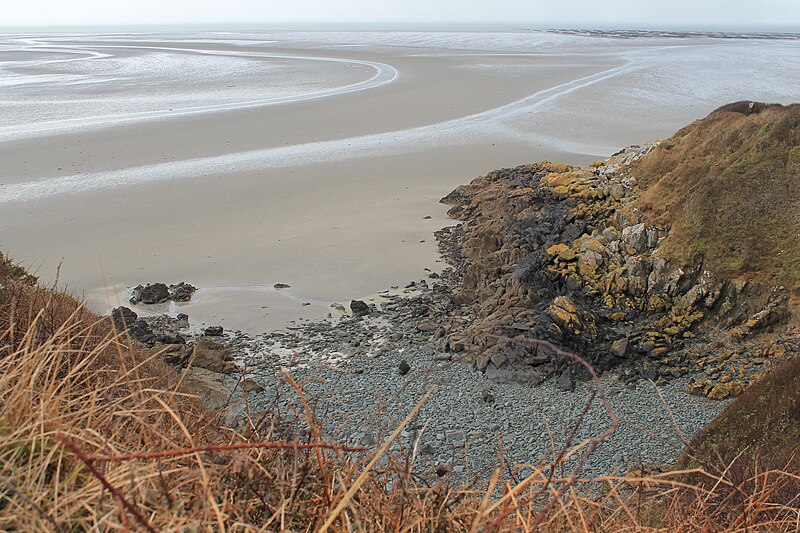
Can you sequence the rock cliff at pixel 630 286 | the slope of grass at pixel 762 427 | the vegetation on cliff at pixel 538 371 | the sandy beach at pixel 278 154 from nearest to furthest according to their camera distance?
1. the vegetation on cliff at pixel 538 371
2. the slope of grass at pixel 762 427
3. the rock cliff at pixel 630 286
4. the sandy beach at pixel 278 154

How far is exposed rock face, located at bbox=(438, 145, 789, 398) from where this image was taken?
882 centimetres

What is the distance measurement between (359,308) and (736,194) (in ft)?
20.2

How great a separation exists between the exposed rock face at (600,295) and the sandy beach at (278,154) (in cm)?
207

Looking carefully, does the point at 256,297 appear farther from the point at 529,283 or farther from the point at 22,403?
the point at 22,403

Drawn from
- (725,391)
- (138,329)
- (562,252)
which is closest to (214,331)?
(138,329)

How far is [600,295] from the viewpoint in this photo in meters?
10.1

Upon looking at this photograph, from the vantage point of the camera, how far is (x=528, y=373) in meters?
8.62

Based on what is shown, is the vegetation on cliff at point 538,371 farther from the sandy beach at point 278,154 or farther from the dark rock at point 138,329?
the dark rock at point 138,329

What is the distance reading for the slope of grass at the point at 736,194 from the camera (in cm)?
945

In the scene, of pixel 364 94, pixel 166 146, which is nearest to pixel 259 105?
pixel 364 94

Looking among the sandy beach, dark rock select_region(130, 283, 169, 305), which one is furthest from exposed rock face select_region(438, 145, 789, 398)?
dark rock select_region(130, 283, 169, 305)

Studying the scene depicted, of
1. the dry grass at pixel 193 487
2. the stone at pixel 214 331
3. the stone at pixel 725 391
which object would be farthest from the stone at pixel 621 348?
the dry grass at pixel 193 487

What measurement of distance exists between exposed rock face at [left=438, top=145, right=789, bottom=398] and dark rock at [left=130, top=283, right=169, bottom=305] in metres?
5.12

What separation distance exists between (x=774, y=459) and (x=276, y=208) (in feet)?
44.6
